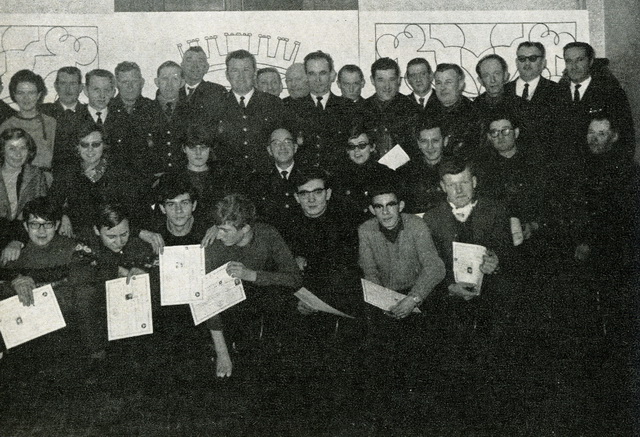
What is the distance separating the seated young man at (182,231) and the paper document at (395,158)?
87 cm

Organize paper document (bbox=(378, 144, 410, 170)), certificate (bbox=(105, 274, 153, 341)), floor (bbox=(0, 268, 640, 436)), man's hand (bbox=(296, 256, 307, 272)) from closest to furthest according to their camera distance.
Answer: floor (bbox=(0, 268, 640, 436)) → certificate (bbox=(105, 274, 153, 341)) → man's hand (bbox=(296, 256, 307, 272)) → paper document (bbox=(378, 144, 410, 170))

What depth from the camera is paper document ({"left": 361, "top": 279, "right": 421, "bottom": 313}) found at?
2.57 m

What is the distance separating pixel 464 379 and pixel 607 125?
52.4 inches

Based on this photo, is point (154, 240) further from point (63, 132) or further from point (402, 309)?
point (402, 309)

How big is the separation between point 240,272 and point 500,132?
1352 millimetres

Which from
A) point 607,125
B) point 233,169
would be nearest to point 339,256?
point 233,169

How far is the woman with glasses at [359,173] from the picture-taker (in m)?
2.65

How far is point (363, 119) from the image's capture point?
9.04ft

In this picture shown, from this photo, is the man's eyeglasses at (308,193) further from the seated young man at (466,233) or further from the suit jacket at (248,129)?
the seated young man at (466,233)

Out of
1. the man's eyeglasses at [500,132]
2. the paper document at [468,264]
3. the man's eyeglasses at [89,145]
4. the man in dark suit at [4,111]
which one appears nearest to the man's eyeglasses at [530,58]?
the man's eyeglasses at [500,132]

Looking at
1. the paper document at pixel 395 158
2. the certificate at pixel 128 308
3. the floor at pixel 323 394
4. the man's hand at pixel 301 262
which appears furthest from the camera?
the paper document at pixel 395 158

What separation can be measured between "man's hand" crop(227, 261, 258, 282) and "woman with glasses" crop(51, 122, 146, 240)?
451 millimetres

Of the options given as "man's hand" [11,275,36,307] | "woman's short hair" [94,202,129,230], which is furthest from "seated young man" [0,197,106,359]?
"woman's short hair" [94,202,129,230]

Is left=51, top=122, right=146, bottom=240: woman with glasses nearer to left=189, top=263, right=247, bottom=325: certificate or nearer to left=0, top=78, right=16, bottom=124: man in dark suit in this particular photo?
left=0, top=78, right=16, bottom=124: man in dark suit
